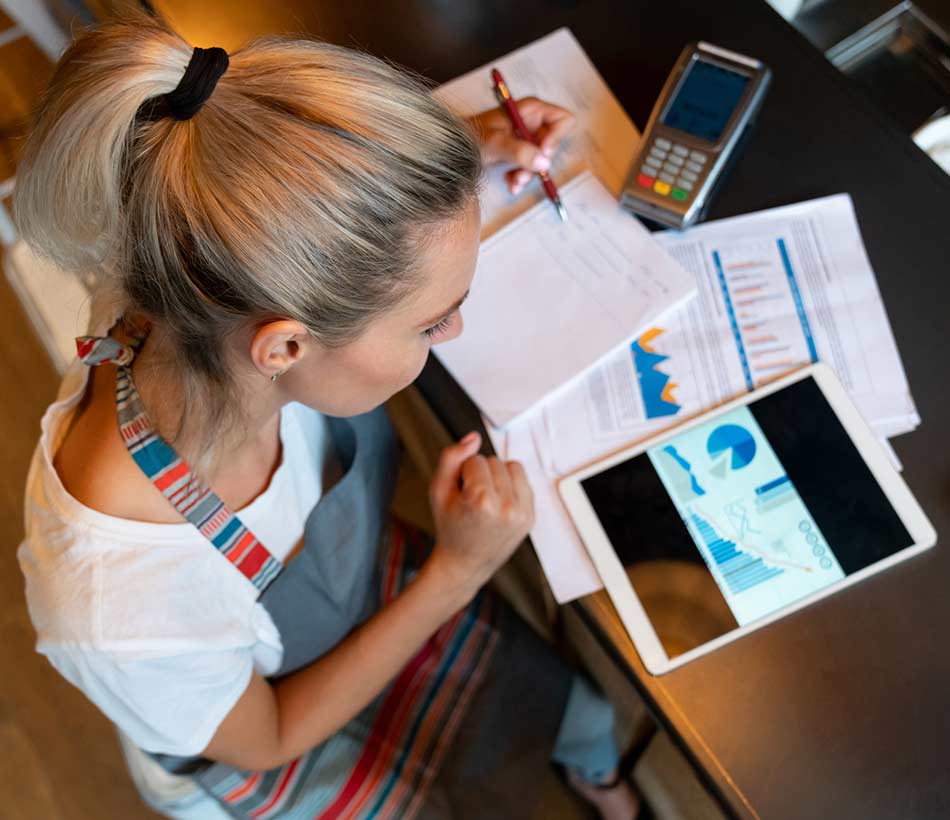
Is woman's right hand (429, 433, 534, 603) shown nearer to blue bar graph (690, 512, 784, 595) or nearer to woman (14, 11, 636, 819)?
woman (14, 11, 636, 819)

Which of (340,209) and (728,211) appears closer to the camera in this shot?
(340,209)

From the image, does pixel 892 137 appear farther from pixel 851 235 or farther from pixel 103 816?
pixel 103 816

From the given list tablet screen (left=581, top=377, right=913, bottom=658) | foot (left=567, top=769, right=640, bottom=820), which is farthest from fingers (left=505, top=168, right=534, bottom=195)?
foot (left=567, top=769, right=640, bottom=820)

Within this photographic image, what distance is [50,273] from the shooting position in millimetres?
874

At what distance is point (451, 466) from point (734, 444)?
25 cm

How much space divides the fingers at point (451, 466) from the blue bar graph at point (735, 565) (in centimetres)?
21

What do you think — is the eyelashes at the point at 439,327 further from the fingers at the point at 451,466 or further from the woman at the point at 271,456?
the fingers at the point at 451,466

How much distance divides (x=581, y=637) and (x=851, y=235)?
0.57 metres

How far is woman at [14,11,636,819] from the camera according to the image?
1.47 ft

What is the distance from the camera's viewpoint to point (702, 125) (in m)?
0.75

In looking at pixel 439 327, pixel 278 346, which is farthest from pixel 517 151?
pixel 278 346

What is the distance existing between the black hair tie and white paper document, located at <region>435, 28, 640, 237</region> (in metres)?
0.36

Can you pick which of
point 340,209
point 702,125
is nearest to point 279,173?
point 340,209

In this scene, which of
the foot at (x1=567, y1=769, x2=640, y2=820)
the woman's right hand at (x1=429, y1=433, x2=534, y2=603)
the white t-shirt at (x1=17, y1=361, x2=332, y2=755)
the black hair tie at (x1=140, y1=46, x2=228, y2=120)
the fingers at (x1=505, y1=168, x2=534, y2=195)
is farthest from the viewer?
the foot at (x1=567, y1=769, x2=640, y2=820)
